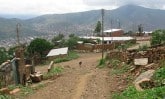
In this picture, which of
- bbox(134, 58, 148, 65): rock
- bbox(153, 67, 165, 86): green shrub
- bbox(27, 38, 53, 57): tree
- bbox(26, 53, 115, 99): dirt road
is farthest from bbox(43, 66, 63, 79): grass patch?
bbox(27, 38, 53, 57): tree

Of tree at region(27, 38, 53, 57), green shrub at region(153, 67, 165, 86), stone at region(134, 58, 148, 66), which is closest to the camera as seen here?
green shrub at region(153, 67, 165, 86)

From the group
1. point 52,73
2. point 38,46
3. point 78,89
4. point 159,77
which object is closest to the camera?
point 159,77

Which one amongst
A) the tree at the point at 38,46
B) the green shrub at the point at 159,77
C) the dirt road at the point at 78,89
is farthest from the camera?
the tree at the point at 38,46

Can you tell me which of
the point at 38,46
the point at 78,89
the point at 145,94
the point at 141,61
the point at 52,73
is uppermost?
the point at 141,61

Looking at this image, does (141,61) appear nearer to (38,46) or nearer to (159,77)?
(159,77)

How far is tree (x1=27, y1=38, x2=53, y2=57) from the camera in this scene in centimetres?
5525

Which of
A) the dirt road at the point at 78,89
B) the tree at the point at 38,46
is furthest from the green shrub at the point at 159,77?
the tree at the point at 38,46

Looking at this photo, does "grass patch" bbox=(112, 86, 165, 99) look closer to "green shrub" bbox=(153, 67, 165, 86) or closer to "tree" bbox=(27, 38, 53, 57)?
"green shrub" bbox=(153, 67, 165, 86)

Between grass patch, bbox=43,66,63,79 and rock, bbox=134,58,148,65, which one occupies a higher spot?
rock, bbox=134,58,148,65

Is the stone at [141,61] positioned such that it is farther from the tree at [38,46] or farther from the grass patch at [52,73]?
the tree at [38,46]

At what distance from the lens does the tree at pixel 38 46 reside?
181 feet

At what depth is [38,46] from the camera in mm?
55906

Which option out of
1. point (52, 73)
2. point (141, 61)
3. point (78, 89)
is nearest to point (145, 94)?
point (78, 89)

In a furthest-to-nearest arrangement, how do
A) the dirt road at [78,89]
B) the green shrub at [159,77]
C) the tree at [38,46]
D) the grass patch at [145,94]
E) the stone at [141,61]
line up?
the tree at [38,46]
the stone at [141,61]
the dirt road at [78,89]
the green shrub at [159,77]
the grass patch at [145,94]
